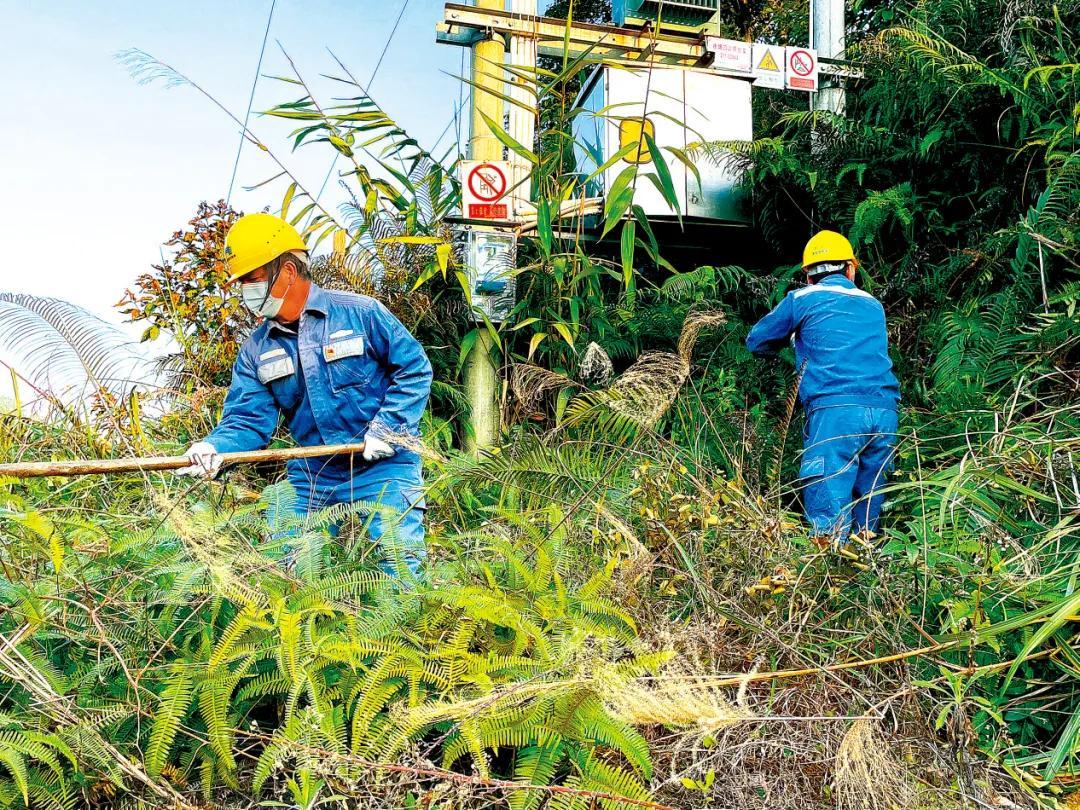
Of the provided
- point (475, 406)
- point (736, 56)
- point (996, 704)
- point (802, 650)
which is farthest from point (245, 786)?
point (736, 56)

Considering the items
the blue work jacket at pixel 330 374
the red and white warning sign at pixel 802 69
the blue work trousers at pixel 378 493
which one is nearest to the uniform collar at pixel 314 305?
the blue work jacket at pixel 330 374

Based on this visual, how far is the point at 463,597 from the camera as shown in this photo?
2076mm

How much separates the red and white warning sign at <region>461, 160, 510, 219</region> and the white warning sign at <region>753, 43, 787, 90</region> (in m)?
1.93

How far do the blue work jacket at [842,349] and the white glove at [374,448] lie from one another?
78.3 inches

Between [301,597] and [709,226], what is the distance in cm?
448

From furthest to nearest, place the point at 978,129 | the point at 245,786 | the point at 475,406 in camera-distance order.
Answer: the point at 475,406 → the point at 978,129 → the point at 245,786

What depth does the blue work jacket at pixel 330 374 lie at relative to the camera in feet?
12.1

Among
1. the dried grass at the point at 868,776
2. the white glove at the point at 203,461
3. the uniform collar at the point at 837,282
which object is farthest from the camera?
the uniform collar at the point at 837,282

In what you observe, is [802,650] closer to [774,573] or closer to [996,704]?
[774,573]

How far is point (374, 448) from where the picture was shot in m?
3.38

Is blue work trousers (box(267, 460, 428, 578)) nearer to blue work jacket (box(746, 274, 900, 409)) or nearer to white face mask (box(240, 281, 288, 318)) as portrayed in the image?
white face mask (box(240, 281, 288, 318))

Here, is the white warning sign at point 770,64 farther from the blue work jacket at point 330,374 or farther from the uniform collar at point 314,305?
the uniform collar at point 314,305

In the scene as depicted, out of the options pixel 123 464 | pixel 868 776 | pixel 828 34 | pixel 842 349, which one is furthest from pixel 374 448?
pixel 828 34

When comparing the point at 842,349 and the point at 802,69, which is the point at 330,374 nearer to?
the point at 842,349
